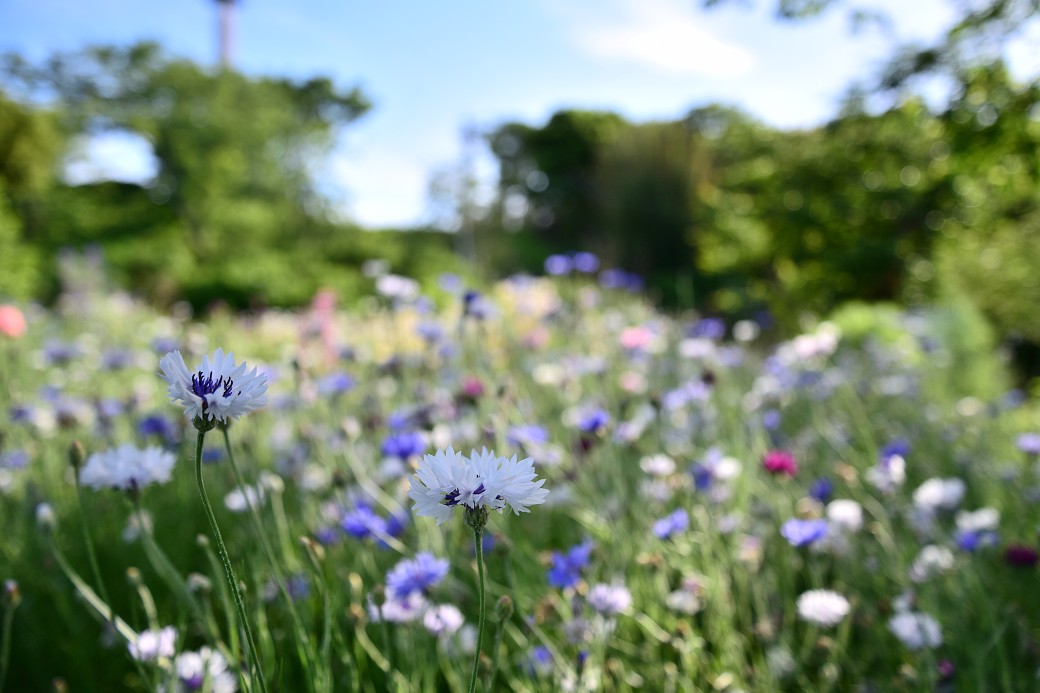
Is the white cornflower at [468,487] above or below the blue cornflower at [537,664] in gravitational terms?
above

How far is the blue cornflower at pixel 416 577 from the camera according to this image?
128cm

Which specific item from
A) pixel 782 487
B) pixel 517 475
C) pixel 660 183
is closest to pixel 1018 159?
pixel 782 487

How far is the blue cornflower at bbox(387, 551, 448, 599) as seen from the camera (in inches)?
50.4

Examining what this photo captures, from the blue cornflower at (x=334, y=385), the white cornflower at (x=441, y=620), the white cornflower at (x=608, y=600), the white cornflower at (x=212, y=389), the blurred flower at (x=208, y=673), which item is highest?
the blue cornflower at (x=334, y=385)

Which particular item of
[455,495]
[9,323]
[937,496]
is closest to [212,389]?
[455,495]

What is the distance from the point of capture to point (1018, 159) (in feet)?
13.8

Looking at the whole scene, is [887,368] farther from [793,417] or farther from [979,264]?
[979,264]

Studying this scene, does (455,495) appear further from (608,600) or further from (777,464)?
(777,464)

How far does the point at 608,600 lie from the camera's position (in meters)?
1.34

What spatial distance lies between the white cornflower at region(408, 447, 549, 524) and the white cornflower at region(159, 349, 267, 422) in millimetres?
188

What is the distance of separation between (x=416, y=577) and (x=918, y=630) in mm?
1023

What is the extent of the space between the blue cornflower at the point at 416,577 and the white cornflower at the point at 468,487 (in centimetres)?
62

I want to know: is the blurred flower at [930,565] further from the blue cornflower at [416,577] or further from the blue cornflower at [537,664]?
the blue cornflower at [416,577]

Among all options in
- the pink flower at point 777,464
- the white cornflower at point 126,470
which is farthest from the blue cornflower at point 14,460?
the pink flower at point 777,464
